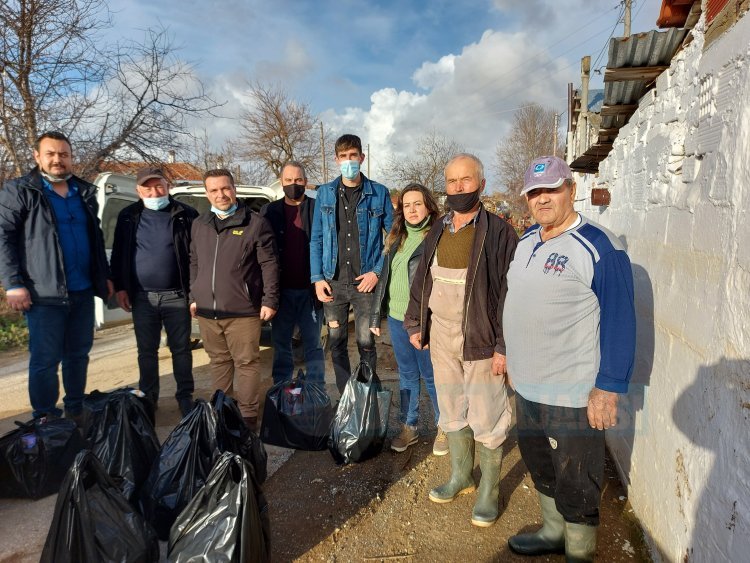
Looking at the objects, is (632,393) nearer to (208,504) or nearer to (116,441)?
(208,504)

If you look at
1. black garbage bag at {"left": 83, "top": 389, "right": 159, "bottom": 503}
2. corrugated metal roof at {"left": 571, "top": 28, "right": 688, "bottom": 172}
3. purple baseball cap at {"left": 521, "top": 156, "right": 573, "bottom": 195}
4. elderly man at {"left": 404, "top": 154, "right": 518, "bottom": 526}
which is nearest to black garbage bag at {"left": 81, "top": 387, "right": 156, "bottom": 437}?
black garbage bag at {"left": 83, "top": 389, "right": 159, "bottom": 503}

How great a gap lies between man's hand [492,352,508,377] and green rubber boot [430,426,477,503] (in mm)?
462

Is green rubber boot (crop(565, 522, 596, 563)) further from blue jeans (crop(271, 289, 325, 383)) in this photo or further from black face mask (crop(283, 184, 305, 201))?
black face mask (crop(283, 184, 305, 201))

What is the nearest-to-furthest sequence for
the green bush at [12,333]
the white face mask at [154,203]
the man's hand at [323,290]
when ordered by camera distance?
1. the man's hand at [323,290]
2. the white face mask at [154,203]
3. the green bush at [12,333]

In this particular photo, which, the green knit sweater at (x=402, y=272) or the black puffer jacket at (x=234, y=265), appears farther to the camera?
the black puffer jacket at (x=234, y=265)

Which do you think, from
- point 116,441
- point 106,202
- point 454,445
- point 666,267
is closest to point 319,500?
point 454,445

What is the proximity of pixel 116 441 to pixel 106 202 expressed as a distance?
3.84 metres

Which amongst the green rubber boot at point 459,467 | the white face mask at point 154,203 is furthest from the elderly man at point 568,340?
the white face mask at point 154,203

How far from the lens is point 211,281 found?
331 cm

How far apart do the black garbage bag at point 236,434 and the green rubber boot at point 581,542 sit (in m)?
1.62

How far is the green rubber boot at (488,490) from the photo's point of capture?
244cm

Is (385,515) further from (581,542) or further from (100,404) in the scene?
(100,404)

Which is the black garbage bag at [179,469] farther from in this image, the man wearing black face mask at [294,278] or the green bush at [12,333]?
the green bush at [12,333]

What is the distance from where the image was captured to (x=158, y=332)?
3658 mm
